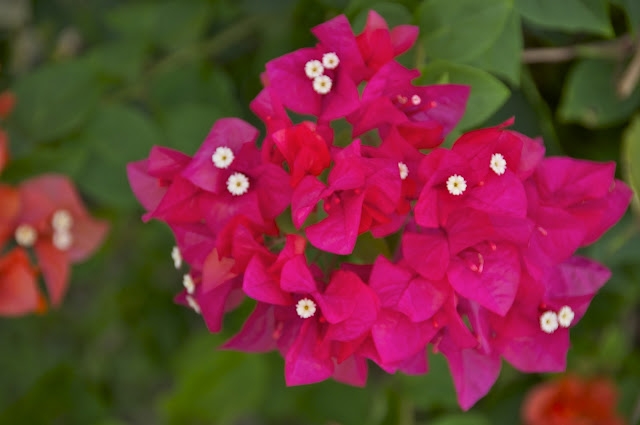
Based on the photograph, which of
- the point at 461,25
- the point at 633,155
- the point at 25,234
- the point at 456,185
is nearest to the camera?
the point at 456,185

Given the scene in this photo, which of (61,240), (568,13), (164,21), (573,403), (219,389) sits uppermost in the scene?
(568,13)

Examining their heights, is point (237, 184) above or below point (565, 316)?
above

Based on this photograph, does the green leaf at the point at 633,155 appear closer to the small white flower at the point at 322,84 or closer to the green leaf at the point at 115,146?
the small white flower at the point at 322,84

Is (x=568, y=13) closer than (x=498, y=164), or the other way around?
(x=498, y=164)

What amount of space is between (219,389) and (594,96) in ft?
2.77

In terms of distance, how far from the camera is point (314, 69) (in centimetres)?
77

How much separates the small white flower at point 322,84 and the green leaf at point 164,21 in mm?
575

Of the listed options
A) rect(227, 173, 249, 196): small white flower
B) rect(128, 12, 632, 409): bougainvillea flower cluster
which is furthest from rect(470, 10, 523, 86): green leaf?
rect(227, 173, 249, 196): small white flower

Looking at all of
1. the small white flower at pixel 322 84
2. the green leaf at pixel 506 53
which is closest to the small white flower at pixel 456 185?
the small white flower at pixel 322 84

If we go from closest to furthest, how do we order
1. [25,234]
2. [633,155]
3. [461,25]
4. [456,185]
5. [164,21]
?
[456,185] < [461,25] < [633,155] < [25,234] < [164,21]

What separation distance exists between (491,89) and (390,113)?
7.1 inches

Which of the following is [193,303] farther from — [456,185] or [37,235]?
[37,235]

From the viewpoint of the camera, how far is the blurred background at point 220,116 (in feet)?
3.06

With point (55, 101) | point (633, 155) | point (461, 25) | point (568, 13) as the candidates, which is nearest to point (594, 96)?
point (633, 155)
